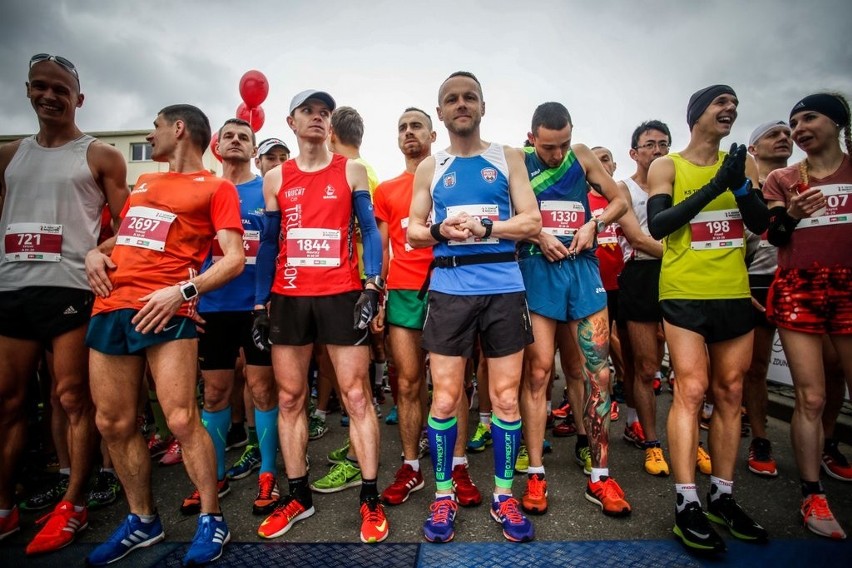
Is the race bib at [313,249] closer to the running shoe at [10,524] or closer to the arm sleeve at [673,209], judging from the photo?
the arm sleeve at [673,209]

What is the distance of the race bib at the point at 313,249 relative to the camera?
283cm

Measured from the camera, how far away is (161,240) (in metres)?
2.54

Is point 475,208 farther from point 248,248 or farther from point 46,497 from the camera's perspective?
point 46,497

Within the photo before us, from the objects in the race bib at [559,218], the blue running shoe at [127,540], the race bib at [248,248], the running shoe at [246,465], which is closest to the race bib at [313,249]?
the race bib at [248,248]

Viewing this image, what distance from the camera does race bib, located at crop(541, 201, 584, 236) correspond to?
10.3 feet

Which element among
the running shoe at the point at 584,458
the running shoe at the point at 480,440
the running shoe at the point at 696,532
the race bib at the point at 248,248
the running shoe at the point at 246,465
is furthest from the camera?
the running shoe at the point at 480,440

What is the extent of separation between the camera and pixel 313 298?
9.14 feet

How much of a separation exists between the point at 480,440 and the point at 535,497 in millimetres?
1246

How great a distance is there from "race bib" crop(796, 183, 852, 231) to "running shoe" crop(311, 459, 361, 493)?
11.5 ft

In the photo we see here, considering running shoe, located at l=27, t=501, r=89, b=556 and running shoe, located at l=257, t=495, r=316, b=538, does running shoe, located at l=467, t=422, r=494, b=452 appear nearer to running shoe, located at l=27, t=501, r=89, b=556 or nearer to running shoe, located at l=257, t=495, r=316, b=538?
running shoe, located at l=257, t=495, r=316, b=538

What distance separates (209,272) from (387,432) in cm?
280

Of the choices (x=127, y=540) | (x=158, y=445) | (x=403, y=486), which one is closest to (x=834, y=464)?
(x=403, y=486)

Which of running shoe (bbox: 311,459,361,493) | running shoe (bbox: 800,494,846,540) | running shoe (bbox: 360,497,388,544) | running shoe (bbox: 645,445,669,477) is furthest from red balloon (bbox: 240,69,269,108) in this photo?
running shoe (bbox: 800,494,846,540)

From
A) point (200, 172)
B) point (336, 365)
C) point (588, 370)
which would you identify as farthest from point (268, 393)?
point (588, 370)
